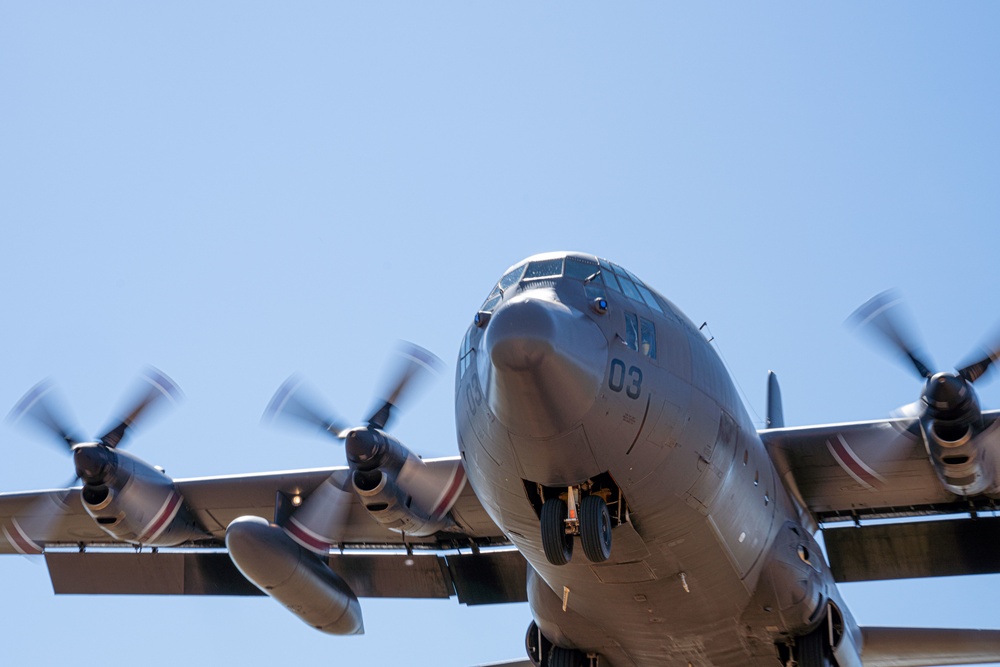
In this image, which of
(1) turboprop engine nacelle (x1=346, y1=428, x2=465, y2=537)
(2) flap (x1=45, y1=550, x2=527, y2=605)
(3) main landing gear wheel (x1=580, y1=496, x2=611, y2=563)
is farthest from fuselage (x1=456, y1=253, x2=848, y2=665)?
(2) flap (x1=45, y1=550, x2=527, y2=605)

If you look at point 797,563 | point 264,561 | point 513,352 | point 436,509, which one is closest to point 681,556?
point 797,563

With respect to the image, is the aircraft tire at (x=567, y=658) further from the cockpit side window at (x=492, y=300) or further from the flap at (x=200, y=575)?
the cockpit side window at (x=492, y=300)

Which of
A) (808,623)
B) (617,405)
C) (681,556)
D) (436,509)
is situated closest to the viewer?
(617,405)

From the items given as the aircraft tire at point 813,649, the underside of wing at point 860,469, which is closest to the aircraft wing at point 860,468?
the underside of wing at point 860,469

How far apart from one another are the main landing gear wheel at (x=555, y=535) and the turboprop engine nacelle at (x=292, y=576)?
519 cm

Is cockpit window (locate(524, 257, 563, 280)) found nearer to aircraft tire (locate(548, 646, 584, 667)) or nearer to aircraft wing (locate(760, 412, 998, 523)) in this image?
aircraft wing (locate(760, 412, 998, 523))

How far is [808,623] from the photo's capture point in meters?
11.3

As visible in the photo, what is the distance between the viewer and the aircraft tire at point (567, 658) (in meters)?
12.1

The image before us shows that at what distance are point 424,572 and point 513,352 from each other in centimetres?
859

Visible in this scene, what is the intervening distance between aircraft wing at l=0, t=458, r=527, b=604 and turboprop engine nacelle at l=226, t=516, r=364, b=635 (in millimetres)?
1272

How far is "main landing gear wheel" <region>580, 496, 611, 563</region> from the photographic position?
8875mm

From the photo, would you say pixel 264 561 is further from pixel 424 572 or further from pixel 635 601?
pixel 635 601

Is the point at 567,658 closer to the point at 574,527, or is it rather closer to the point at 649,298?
the point at 574,527

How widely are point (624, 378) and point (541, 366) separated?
1.05m
